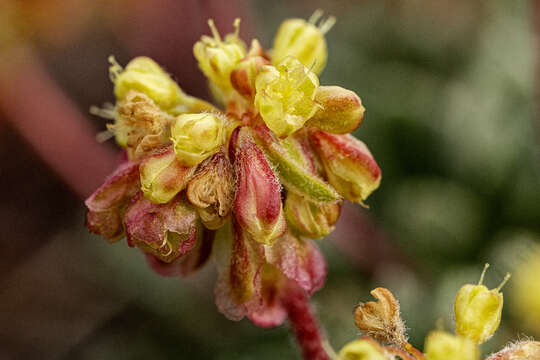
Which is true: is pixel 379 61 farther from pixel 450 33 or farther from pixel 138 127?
pixel 138 127

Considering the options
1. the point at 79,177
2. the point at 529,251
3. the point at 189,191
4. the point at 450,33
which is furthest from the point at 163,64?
the point at 189,191

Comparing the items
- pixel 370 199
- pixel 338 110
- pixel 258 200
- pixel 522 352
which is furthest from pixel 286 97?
pixel 370 199

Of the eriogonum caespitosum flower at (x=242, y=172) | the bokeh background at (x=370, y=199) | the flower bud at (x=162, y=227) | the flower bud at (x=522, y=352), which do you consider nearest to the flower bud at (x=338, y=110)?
the eriogonum caespitosum flower at (x=242, y=172)

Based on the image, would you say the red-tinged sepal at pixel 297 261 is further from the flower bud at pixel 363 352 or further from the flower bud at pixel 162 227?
the flower bud at pixel 363 352

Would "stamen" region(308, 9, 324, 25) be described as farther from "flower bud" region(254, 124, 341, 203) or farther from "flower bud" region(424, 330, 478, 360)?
"flower bud" region(424, 330, 478, 360)

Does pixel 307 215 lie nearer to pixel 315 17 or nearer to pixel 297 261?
pixel 297 261
